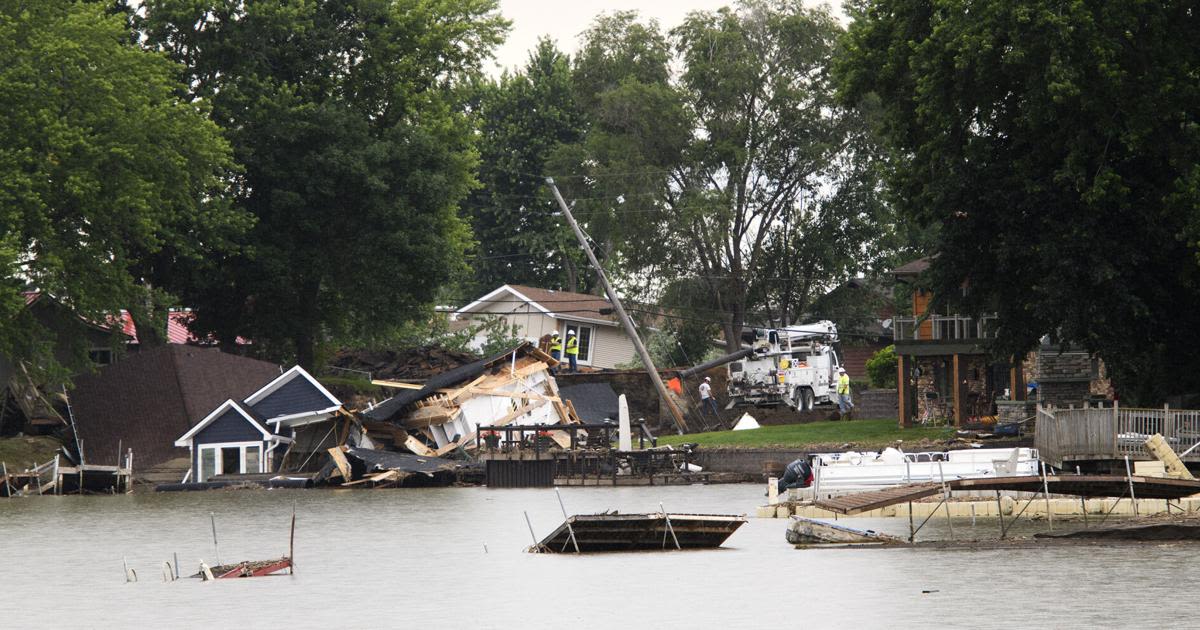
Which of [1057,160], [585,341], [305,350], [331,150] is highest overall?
[331,150]

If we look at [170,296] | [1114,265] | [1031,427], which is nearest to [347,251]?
[170,296]

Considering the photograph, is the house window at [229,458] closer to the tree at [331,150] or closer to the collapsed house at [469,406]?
the collapsed house at [469,406]

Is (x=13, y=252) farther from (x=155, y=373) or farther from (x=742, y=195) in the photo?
(x=742, y=195)

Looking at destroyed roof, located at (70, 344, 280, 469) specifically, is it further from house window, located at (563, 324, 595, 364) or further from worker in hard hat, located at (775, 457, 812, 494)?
house window, located at (563, 324, 595, 364)

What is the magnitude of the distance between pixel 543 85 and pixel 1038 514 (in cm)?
7693

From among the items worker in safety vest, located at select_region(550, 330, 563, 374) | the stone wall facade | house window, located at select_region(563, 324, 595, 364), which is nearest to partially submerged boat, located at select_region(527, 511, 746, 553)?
the stone wall facade

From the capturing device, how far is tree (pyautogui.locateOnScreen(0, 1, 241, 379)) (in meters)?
58.1

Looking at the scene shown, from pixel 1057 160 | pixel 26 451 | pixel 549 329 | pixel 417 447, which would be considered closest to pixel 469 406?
pixel 417 447

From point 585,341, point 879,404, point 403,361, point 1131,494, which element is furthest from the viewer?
point 585,341

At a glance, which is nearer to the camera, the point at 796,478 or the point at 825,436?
the point at 796,478

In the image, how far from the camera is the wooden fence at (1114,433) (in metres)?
42.1

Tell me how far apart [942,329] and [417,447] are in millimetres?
20089

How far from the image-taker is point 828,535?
114ft

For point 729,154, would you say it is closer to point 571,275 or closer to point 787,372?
point 787,372
